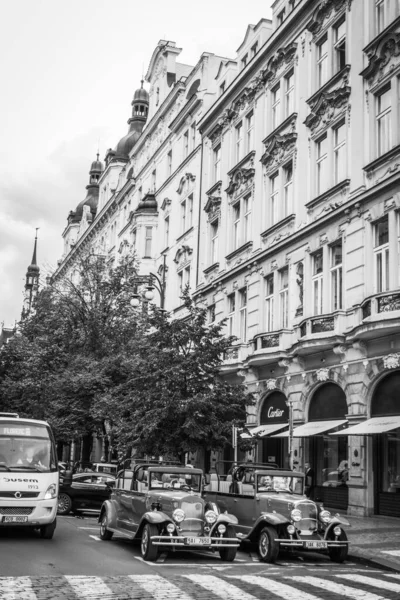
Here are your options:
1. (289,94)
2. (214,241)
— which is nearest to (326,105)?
(289,94)

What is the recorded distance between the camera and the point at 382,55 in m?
23.9

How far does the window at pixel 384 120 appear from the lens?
23.4 metres

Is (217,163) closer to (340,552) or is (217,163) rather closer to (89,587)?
(340,552)

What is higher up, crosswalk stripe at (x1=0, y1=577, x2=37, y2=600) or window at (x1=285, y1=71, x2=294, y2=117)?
window at (x1=285, y1=71, x2=294, y2=117)

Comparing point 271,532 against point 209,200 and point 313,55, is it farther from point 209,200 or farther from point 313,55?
point 209,200

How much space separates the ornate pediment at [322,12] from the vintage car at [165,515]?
62.0 ft

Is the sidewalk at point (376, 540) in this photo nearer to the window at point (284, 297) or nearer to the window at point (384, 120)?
the window at point (284, 297)

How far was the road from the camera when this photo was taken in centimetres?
1005

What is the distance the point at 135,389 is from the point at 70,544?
11.1 meters

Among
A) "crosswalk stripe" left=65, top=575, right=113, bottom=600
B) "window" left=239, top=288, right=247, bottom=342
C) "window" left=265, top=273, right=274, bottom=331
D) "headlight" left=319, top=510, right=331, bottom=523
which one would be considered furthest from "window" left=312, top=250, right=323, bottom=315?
"crosswalk stripe" left=65, top=575, right=113, bottom=600

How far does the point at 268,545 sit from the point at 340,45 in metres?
19.2

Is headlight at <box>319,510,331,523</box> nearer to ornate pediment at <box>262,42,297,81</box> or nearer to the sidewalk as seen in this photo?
the sidewalk

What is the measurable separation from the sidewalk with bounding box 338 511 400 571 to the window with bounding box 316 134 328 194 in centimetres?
1143

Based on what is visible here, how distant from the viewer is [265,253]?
3030 cm
